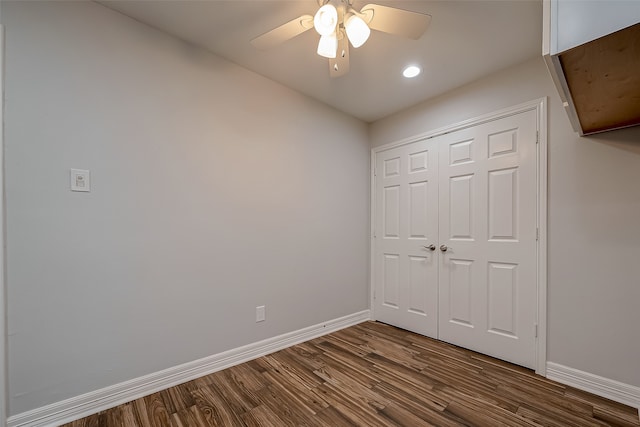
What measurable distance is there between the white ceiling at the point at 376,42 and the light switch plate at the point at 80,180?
1040 mm

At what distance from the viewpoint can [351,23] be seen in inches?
55.8

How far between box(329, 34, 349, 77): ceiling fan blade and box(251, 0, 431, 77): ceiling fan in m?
0.07

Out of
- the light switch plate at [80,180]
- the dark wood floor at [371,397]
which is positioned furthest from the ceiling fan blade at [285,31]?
the dark wood floor at [371,397]

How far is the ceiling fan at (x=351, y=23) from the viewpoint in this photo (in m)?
1.38

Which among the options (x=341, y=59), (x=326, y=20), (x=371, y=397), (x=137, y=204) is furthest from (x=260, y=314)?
(x=326, y=20)

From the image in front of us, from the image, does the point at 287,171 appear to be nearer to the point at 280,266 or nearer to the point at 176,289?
the point at 280,266

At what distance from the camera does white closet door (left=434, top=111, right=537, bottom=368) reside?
2135mm

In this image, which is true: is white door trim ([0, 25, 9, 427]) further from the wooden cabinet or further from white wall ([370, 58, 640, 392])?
white wall ([370, 58, 640, 392])

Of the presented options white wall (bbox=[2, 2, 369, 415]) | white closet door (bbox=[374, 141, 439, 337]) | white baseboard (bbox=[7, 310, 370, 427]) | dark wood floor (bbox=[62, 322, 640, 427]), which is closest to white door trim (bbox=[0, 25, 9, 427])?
white wall (bbox=[2, 2, 369, 415])

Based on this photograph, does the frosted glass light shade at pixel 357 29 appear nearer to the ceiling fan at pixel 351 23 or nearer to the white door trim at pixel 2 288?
the ceiling fan at pixel 351 23

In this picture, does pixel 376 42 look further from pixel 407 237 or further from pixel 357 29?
pixel 407 237

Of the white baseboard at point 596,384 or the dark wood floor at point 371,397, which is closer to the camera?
the dark wood floor at point 371,397

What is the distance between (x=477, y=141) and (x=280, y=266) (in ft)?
6.84

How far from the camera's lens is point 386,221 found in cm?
315
